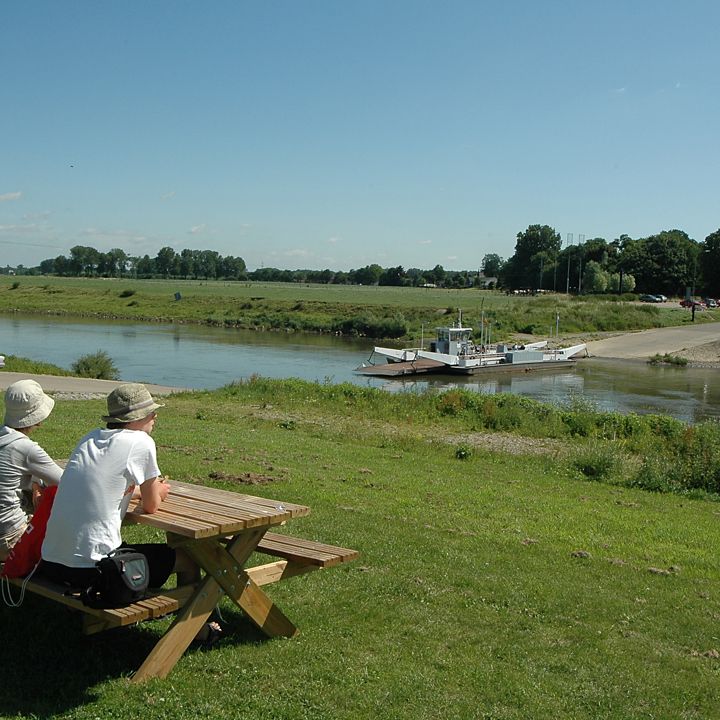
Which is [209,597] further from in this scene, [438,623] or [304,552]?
[438,623]

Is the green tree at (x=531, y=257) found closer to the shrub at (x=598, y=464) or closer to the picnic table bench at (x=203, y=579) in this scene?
the shrub at (x=598, y=464)

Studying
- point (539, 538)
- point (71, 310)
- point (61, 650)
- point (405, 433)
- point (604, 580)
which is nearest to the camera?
point (61, 650)

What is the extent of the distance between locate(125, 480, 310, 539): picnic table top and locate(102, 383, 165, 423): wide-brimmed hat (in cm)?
57

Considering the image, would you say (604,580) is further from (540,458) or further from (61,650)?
(540,458)

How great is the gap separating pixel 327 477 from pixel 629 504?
4212 millimetres

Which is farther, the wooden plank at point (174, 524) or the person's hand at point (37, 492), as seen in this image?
the person's hand at point (37, 492)

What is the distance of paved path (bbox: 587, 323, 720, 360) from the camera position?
Answer: 206ft

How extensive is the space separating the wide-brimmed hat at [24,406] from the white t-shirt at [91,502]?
73 cm

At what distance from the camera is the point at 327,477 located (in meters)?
9.34

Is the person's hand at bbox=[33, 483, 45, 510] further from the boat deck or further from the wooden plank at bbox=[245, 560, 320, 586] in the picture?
the boat deck

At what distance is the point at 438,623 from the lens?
477 cm

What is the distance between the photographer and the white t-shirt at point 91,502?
3713 millimetres

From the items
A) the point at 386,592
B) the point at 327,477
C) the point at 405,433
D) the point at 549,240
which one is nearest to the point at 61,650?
the point at 386,592

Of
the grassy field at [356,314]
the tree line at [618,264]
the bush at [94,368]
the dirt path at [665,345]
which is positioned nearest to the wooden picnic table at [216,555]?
the bush at [94,368]
